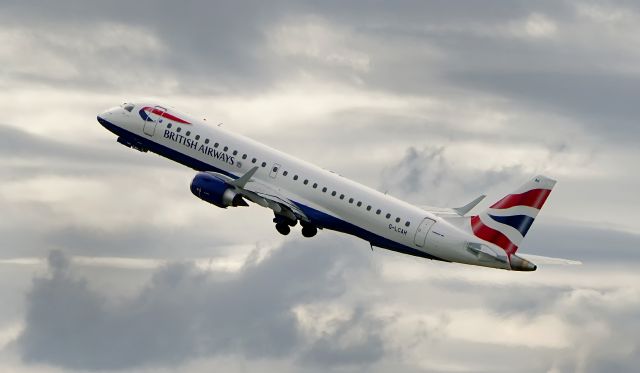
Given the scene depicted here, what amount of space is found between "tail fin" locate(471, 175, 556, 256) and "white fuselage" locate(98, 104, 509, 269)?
145 cm

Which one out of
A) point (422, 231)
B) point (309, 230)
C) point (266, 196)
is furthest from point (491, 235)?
point (266, 196)

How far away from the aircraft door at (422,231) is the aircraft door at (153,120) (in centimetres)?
2475

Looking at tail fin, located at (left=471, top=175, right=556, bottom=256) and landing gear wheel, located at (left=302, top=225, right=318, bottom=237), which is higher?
tail fin, located at (left=471, top=175, right=556, bottom=256)

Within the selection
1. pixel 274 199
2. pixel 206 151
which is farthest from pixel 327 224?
pixel 206 151

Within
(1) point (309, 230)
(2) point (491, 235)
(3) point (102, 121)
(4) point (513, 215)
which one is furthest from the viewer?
(3) point (102, 121)

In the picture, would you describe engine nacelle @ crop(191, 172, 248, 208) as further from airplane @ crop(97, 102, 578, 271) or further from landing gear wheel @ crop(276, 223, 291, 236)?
landing gear wheel @ crop(276, 223, 291, 236)

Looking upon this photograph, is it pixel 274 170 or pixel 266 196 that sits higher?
pixel 274 170

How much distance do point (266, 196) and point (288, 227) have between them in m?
5.84

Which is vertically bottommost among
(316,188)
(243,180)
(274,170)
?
Result: (243,180)

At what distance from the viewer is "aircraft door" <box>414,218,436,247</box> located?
111938 mm

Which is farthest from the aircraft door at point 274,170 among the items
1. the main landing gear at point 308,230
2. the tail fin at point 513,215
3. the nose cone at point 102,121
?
the nose cone at point 102,121

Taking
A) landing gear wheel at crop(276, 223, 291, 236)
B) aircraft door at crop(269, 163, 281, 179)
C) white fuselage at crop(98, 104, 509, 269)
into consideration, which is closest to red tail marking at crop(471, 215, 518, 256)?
white fuselage at crop(98, 104, 509, 269)

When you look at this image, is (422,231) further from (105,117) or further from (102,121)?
(102,121)

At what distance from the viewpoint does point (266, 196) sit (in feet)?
378
